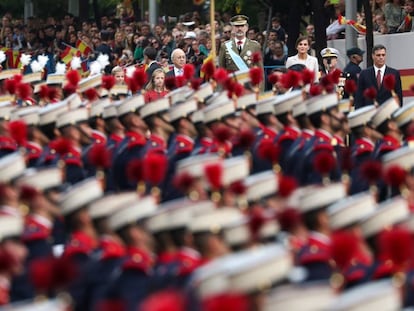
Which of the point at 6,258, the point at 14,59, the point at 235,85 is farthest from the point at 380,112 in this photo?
the point at 14,59

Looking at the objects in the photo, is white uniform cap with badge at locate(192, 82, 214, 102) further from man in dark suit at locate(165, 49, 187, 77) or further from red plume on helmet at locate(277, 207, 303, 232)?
red plume on helmet at locate(277, 207, 303, 232)

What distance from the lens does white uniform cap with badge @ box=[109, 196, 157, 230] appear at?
9.90m

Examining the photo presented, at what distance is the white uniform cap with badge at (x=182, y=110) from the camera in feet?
49.9

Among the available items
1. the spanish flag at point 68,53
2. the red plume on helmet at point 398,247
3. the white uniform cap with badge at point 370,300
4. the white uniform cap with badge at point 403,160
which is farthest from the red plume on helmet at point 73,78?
the white uniform cap with badge at point 370,300

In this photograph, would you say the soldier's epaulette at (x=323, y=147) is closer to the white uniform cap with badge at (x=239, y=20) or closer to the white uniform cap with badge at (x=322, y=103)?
the white uniform cap with badge at (x=322, y=103)

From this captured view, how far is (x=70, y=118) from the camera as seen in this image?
15.0m

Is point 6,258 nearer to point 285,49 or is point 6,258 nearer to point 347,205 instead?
point 347,205

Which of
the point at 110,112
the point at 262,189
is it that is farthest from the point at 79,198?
the point at 110,112

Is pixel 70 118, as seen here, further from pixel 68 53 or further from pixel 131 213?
pixel 68 53

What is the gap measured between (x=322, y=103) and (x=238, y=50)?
641cm

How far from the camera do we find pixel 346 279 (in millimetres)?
9984

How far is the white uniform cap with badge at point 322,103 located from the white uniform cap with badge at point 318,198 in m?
4.68

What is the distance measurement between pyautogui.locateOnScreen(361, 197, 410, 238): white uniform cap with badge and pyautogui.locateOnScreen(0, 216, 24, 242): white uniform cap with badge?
71.2 inches

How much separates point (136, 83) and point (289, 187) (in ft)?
22.1
